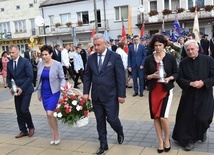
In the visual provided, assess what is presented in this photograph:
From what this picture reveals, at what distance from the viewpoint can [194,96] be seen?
4.39 m

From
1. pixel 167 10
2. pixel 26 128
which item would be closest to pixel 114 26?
pixel 167 10

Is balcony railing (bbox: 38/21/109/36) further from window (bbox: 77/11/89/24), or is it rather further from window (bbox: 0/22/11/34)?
window (bbox: 0/22/11/34)

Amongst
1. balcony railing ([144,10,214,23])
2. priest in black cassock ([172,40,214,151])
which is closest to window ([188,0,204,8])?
balcony railing ([144,10,214,23])

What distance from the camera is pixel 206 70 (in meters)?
4.30

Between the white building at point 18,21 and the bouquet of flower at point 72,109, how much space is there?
102 feet

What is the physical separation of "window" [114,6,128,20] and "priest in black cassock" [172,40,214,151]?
84.0 ft

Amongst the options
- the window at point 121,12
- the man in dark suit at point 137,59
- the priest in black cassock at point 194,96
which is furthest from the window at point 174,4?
the priest in black cassock at point 194,96

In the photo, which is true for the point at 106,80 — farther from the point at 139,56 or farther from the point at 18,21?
the point at 18,21

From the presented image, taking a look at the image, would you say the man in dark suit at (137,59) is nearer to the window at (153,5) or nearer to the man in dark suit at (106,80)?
the man in dark suit at (106,80)

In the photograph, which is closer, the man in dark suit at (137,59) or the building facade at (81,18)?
the man in dark suit at (137,59)

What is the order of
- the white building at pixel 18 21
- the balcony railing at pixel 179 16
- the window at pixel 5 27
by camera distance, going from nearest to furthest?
→ the balcony railing at pixel 179 16, the white building at pixel 18 21, the window at pixel 5 27

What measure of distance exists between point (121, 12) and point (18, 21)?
14214 millimetres

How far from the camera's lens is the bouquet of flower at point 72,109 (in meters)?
4.66

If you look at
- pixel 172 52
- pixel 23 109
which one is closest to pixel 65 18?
pixel 172 52
